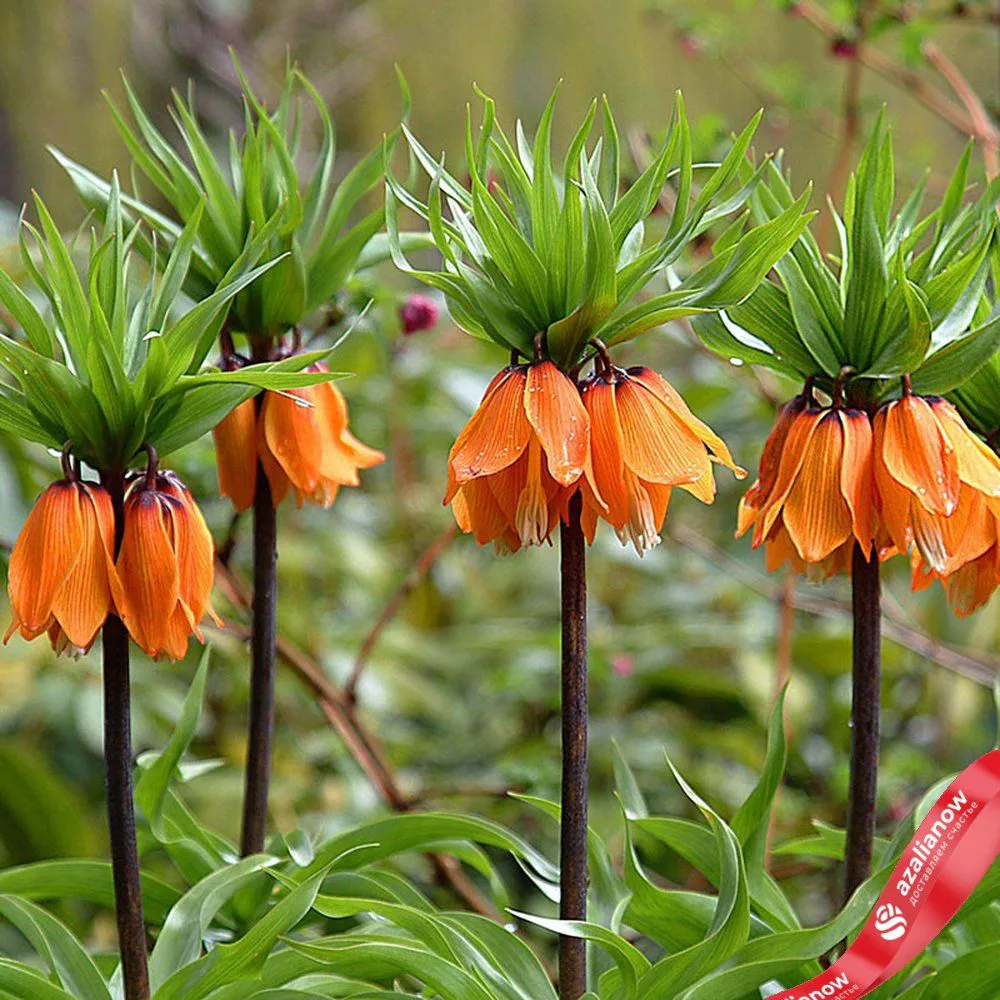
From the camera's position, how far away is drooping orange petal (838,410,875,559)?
0.59 m

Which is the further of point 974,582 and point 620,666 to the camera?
point 620,666

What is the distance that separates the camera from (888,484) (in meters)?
0.59

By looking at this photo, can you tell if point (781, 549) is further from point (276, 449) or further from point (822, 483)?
point (276, 449)

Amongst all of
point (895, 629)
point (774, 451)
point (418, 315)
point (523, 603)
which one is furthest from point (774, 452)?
point (523, 603)

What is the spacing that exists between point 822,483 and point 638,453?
94 millimetres

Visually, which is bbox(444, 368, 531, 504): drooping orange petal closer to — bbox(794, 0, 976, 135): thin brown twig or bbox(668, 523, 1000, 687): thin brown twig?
bbox(668, 523, 1000, 687): thin brown twig

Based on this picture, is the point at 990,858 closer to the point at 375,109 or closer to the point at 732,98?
the point at 732,98

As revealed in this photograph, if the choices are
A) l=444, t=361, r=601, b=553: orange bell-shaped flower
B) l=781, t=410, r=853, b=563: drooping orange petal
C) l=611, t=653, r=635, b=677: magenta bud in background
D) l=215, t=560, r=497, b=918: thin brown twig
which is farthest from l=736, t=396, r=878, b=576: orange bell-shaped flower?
l=611, t=653, r=635, b=677: magenta bud in background

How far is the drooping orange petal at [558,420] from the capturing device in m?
0.55

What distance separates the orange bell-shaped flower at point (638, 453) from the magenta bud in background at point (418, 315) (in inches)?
20.3

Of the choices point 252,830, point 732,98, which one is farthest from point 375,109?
point 252,830

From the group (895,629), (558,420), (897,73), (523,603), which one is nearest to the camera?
(558,420)

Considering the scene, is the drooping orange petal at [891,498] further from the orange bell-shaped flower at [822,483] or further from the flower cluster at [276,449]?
the flower cluster at [276,449]

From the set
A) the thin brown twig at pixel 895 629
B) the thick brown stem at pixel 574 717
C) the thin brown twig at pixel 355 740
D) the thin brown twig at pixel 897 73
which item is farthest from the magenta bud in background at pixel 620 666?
the thick brown stem at pixel 574 717
